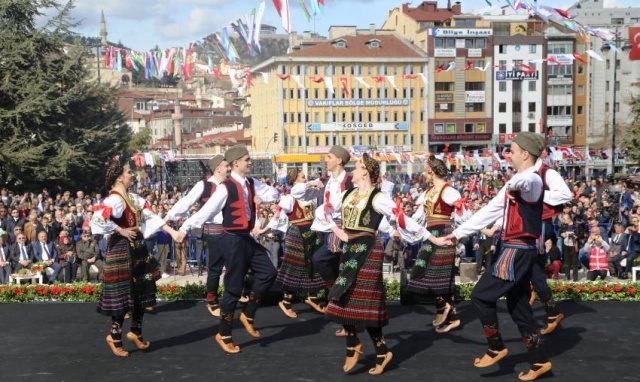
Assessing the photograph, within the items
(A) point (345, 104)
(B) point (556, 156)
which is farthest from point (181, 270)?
(A) point (345, 104)

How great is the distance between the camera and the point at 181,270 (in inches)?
734

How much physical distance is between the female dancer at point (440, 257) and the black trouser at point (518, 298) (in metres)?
1.87

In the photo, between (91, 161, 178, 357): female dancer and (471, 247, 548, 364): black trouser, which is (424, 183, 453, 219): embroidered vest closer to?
(471, 247, 548, 364): black trouser

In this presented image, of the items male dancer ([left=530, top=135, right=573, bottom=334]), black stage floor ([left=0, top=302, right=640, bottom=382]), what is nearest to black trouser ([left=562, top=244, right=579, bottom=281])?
black stage floor ([left=0, top=302, right=640, bottom=382])

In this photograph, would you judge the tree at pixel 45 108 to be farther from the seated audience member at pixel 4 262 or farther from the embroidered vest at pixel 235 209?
the embroidered vest at pixel 235 209

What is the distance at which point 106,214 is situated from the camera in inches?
327

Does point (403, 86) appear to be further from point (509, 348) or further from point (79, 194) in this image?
point (509, 348)

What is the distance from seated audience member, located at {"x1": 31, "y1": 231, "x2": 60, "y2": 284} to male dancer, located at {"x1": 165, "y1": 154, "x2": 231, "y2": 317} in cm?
560

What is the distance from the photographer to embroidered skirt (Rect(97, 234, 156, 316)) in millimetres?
8516

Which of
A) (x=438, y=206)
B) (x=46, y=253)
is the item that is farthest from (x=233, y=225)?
(x=46, y=253)

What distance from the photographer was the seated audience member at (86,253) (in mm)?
15938

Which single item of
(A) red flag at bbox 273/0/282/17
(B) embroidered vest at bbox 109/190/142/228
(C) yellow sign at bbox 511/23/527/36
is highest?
(C) yellow sign at bbox 511/23/527/36

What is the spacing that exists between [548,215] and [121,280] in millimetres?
4762

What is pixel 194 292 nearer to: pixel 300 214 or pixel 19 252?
pixel 300 214
